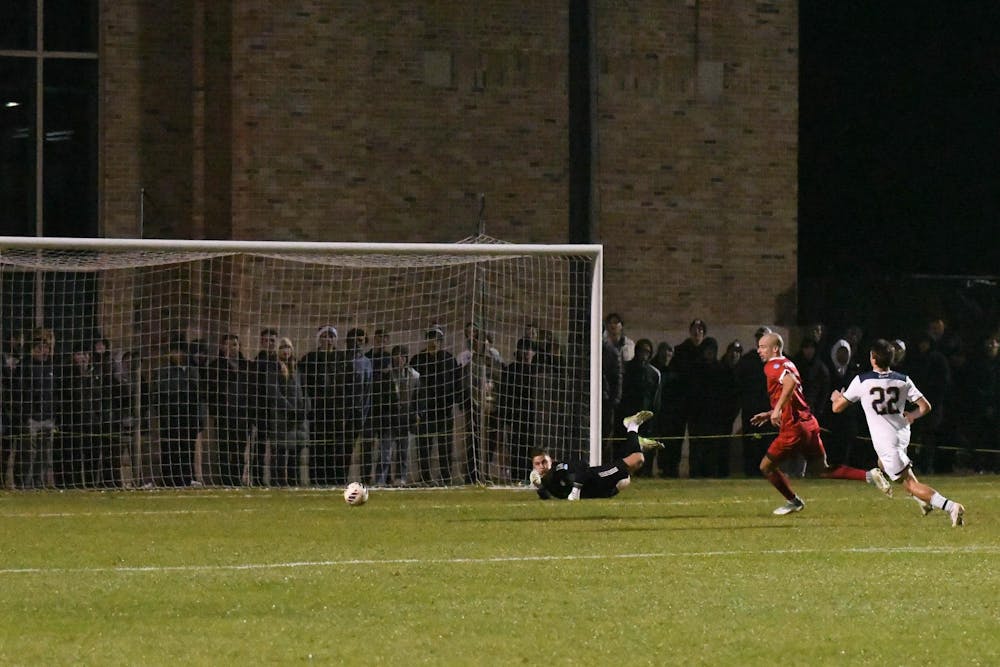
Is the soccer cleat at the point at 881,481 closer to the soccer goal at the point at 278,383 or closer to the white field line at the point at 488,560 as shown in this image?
the white field line at the point at 488,560

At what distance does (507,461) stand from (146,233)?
22.1 ft

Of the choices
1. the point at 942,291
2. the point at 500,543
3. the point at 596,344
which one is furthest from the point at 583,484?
the point at 942,291

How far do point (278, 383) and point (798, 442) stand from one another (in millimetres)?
6341

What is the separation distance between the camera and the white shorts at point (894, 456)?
49.2 feet

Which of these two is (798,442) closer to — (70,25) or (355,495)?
(355,495)

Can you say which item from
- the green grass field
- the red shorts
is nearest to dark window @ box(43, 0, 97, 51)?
the green grass field

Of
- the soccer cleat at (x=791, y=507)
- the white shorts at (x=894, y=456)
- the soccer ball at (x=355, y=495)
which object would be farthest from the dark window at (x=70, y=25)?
the white shorts at (x=894, y=456)

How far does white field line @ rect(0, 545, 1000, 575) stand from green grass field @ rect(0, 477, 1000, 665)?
0.11ft

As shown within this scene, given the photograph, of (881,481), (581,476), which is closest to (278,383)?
(581,476)

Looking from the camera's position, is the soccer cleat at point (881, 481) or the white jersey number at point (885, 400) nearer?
the white jersey number at point (885, 400)

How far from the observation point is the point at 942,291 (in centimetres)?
2608

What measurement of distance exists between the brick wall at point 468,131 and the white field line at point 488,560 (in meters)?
12.2

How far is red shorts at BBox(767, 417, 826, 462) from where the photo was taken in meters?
15.8

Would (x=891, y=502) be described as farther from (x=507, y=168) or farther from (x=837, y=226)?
(x=837, y=226)
